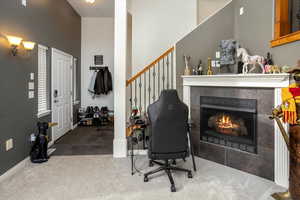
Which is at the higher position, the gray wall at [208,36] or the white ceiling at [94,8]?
the white ceiling at [94,8]

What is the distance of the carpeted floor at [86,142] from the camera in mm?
3678

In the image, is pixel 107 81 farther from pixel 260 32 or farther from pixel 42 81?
pixel 260 32

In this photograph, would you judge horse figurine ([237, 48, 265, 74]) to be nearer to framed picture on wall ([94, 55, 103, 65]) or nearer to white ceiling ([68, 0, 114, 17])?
white ceiling ([68, 0, 114, 17])

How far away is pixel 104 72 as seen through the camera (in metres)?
6.09

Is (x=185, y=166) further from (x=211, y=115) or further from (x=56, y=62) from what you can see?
(x=56, y=62)

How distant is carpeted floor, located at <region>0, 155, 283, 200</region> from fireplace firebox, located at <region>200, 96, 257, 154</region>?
424mm

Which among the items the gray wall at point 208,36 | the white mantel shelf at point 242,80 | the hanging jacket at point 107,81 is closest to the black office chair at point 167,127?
the white mantel shelf at point 242,80

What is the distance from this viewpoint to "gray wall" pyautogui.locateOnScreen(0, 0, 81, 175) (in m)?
2.59

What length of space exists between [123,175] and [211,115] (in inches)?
68.3

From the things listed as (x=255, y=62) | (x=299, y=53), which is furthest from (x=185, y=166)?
(x=299, y=53)

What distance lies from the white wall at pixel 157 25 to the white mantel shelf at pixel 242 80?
1678mm

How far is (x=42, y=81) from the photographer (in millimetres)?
3875

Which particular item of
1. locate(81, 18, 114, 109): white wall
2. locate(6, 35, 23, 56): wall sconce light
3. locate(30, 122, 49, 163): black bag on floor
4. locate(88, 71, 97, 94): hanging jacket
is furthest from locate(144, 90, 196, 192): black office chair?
locate(81, 18, 114, 109): white wall

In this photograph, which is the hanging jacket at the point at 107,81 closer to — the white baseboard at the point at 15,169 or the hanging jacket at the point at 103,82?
the hanging jacket at the point at 103,82
